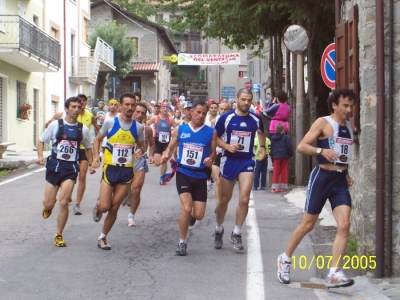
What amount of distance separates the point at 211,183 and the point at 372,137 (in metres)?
8.86

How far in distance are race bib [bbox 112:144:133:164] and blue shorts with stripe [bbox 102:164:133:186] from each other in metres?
0.09

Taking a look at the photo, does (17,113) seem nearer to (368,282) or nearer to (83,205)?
(83,205)

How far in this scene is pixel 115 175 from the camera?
10.4 m

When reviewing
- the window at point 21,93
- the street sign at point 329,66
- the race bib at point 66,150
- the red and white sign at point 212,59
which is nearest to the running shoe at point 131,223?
the race bib at point 66,150

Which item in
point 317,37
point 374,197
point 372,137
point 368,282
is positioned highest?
point 317,37

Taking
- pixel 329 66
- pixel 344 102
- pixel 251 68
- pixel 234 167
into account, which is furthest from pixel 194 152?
pixel 251 68

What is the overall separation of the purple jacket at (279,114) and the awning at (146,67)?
52478 millimetres

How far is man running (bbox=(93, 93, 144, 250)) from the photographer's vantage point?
1034 cm

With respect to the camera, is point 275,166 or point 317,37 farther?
point 317,37

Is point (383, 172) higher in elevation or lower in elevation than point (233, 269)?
higher

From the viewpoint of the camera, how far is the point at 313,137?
8227mm

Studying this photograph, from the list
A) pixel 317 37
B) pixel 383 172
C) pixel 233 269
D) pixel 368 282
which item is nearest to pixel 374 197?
pixel 383 172

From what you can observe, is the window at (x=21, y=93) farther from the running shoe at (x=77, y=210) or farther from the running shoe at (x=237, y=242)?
the running shoe at (x=237, y=242)

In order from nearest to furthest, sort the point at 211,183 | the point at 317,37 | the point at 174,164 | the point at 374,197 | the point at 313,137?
the point at 313,137, the point at 374,197, the point at 174,164, the point at 211,183, the point at 317,37
